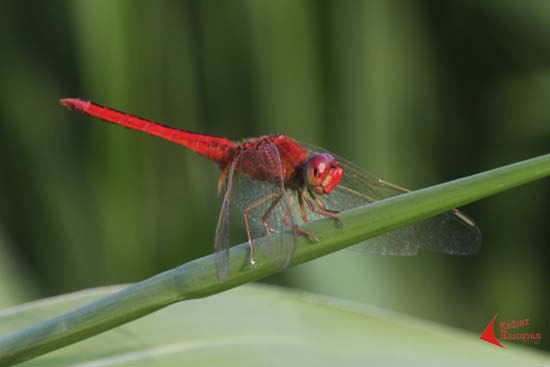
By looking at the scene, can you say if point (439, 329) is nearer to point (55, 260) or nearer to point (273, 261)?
point (273, 261)

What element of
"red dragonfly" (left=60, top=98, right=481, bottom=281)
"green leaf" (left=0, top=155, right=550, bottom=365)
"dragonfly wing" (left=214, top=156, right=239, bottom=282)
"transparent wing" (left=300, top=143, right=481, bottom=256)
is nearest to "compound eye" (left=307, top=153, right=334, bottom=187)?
"red dragonfly" (left=60, top=98, right=481, bottom=281)

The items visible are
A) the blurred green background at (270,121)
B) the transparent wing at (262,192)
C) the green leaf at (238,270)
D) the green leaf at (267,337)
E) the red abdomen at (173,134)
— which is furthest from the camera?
the blurred green background at (270,121)

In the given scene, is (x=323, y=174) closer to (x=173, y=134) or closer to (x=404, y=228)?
(x=404, y=228)

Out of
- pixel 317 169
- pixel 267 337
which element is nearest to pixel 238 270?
pixel 267 337


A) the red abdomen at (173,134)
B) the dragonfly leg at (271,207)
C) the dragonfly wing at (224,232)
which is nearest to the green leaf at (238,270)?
the dragonfly wing at (224,232)

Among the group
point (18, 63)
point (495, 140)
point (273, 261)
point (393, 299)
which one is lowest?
point (393, 299)

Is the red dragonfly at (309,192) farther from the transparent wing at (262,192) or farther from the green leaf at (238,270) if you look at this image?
the green leaf at (238,270)

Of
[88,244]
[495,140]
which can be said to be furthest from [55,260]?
[495,140]
